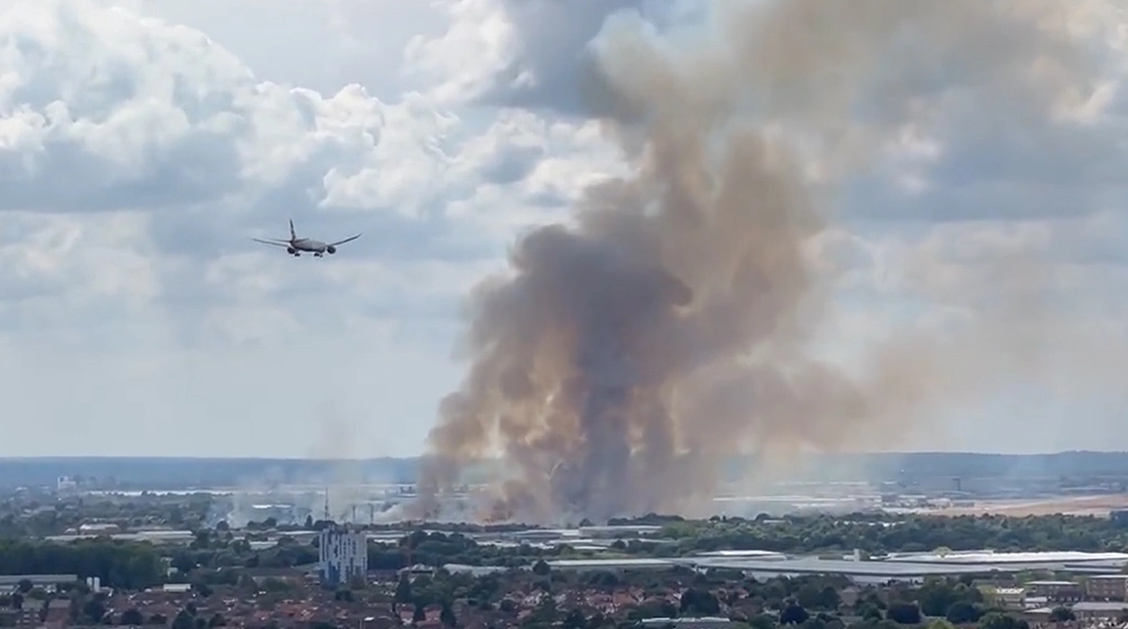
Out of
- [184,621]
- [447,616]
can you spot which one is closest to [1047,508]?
[447,616]

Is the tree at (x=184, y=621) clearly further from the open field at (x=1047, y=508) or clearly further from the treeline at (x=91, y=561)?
the open field at (x=1047, y=508)

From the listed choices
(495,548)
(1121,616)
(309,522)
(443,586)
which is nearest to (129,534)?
(309,522)

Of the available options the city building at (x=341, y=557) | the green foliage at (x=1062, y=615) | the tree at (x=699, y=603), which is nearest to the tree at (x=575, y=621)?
the tree at (x=699, y=603)

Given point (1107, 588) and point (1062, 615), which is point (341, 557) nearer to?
point (1107, 588)

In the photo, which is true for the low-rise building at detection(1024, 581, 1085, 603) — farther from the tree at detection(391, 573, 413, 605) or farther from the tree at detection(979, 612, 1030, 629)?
the tree at detection(391, 573, 413, 605)

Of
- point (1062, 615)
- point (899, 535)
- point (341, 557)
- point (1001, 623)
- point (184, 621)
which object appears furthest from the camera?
point (899, 535)

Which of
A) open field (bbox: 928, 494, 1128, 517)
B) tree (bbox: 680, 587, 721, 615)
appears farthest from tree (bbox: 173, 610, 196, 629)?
open field (bbox: 928, 494, 1128, 517)

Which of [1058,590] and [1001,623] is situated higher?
[1058,590]

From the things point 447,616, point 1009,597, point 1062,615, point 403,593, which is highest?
point 403,593
